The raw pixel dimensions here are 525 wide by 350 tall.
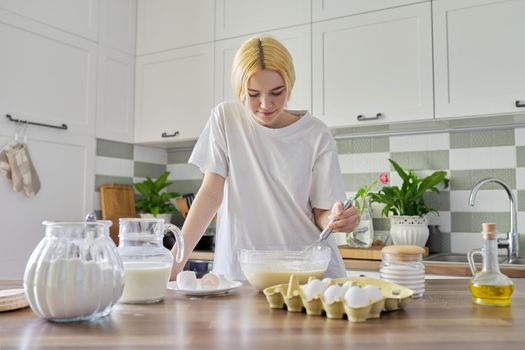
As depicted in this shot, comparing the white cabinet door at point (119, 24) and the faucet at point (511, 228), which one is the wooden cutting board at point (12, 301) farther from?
the white cabinet door at point (119, 24)

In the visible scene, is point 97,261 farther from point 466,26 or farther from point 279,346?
point 466,26

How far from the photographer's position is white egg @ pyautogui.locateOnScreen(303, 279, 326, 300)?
89 cm

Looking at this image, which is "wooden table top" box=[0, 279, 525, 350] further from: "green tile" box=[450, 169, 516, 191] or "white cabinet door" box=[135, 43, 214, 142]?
"white cabinet door" box=[135, 43, 214, 142]

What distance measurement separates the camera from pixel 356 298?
849 mm

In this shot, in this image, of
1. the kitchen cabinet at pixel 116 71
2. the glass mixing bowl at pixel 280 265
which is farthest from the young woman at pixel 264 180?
the kitchen cabinet at pixel 116 71

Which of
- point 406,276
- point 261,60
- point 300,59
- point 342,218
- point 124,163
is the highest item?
point 300,59

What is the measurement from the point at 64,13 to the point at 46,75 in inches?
14.8

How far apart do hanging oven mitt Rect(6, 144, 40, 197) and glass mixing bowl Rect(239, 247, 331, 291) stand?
72.5 inches

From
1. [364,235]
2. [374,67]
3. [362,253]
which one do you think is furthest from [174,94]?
[362,253]

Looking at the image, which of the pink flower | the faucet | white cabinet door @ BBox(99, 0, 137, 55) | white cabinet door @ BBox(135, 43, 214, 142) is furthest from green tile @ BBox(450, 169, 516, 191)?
white cabinet door @ BBox(99, 0, 137, 55)

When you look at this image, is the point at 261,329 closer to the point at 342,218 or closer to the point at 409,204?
the point at 342,218

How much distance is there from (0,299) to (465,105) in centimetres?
207

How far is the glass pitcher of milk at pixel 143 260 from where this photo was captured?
3.32 feet

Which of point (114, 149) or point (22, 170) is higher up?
point (114, 149)
